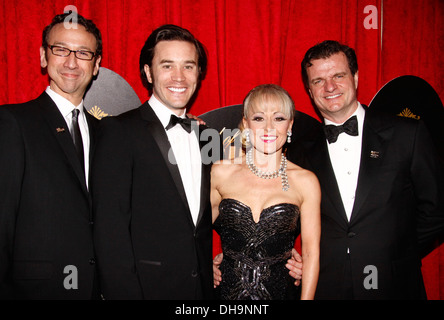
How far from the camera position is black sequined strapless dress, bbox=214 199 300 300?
2.09 metres

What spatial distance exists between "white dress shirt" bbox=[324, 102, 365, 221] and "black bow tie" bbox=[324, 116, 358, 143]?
7 centimetres

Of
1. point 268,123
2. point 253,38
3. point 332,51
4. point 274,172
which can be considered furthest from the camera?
point 253,38

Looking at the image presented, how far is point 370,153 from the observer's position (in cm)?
221

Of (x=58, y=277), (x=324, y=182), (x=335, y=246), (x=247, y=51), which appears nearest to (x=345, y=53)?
(x=247, y=51)

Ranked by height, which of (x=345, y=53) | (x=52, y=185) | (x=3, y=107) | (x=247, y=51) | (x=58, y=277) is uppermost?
(x=247, y=51)

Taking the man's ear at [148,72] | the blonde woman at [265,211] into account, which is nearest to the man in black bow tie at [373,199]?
the blonde woman at [265,211]

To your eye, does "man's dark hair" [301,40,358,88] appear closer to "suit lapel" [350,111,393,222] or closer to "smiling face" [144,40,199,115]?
"suit lapel" [350,111,393,222]

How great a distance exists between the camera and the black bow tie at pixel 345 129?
7.63ft

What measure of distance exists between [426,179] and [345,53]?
3.68ft

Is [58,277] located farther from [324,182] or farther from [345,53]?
[345,53]

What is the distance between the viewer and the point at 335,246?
2137 millimetres

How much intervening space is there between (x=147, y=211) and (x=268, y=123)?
40.5 inches

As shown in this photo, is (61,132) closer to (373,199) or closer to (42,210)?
(42,210)

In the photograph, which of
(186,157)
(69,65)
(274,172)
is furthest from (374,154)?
(69,65)
